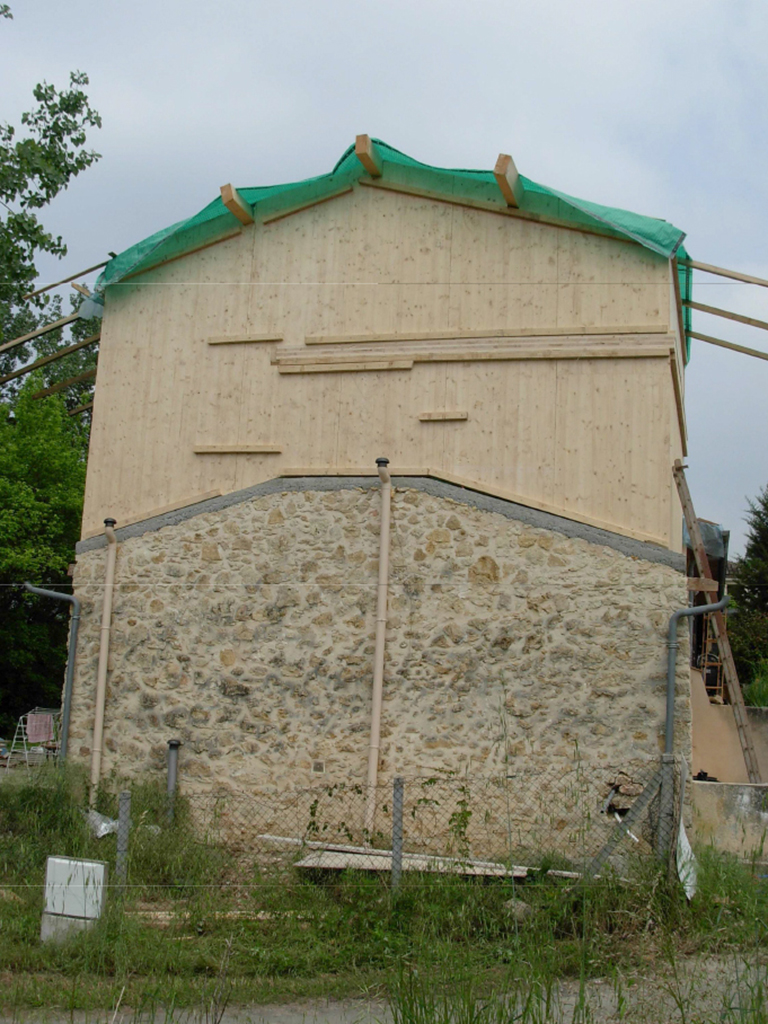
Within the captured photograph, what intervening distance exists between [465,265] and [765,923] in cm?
755

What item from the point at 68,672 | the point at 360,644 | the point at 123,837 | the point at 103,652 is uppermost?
the point at 360,644

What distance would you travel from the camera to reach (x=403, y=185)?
11594 mm

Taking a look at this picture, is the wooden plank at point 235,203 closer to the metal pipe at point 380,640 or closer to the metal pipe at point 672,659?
the metal pipe at point 380,640

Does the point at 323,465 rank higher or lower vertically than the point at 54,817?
higher

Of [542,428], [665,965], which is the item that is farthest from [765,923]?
[542,428]

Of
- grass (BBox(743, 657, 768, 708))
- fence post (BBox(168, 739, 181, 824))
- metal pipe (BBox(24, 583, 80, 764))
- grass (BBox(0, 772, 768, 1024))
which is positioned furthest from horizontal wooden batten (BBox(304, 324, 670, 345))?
grass (BBox(743, 657, 768, 708))

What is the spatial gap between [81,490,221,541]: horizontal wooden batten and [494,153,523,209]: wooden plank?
14.8ft

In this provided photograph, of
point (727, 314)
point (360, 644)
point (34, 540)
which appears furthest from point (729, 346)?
point (34, 540)

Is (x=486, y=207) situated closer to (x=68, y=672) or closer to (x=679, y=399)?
(x=679, y=399)

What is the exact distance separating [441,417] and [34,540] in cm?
1295

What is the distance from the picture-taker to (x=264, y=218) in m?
12.1

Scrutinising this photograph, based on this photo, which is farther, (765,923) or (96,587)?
(96,587)

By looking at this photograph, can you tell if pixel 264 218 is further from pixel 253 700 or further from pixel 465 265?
pixel 253 700

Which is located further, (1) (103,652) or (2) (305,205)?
(2) (305,205)
